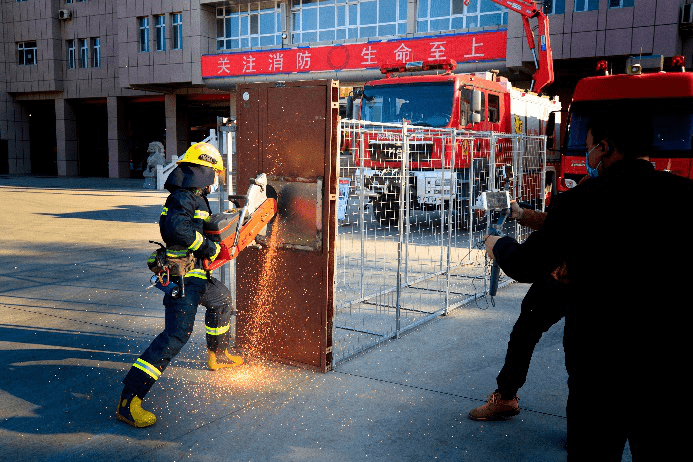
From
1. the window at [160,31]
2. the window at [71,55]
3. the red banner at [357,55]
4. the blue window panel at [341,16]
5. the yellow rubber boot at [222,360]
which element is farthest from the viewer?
the window at [71,55]

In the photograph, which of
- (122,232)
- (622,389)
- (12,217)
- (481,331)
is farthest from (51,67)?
(622,389)

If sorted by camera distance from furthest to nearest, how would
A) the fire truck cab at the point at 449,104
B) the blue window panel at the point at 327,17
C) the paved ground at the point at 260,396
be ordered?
the blue window panel at the point at 327,17, the fire truck cab at the point at 449,104, the paved ground at the point at 260,396

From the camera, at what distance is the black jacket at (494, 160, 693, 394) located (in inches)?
80.6

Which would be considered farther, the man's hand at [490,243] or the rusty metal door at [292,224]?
the rusty metal door at [292,224]

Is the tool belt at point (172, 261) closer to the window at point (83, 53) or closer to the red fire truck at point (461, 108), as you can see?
the red fire truck at point (461, 108)

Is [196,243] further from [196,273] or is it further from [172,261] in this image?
[196,273]

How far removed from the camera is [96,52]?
3759 centimetres

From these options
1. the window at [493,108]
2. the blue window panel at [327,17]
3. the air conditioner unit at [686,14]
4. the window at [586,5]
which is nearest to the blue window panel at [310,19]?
the blue window panel at [327,17]

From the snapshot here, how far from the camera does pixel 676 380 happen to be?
2.02 m

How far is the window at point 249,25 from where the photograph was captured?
29.8 meters

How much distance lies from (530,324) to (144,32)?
34.1 metres

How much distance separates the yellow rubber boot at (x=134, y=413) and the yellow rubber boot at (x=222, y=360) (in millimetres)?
949

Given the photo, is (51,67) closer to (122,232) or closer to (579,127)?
(122,232)

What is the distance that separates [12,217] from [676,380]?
52.4 feet
